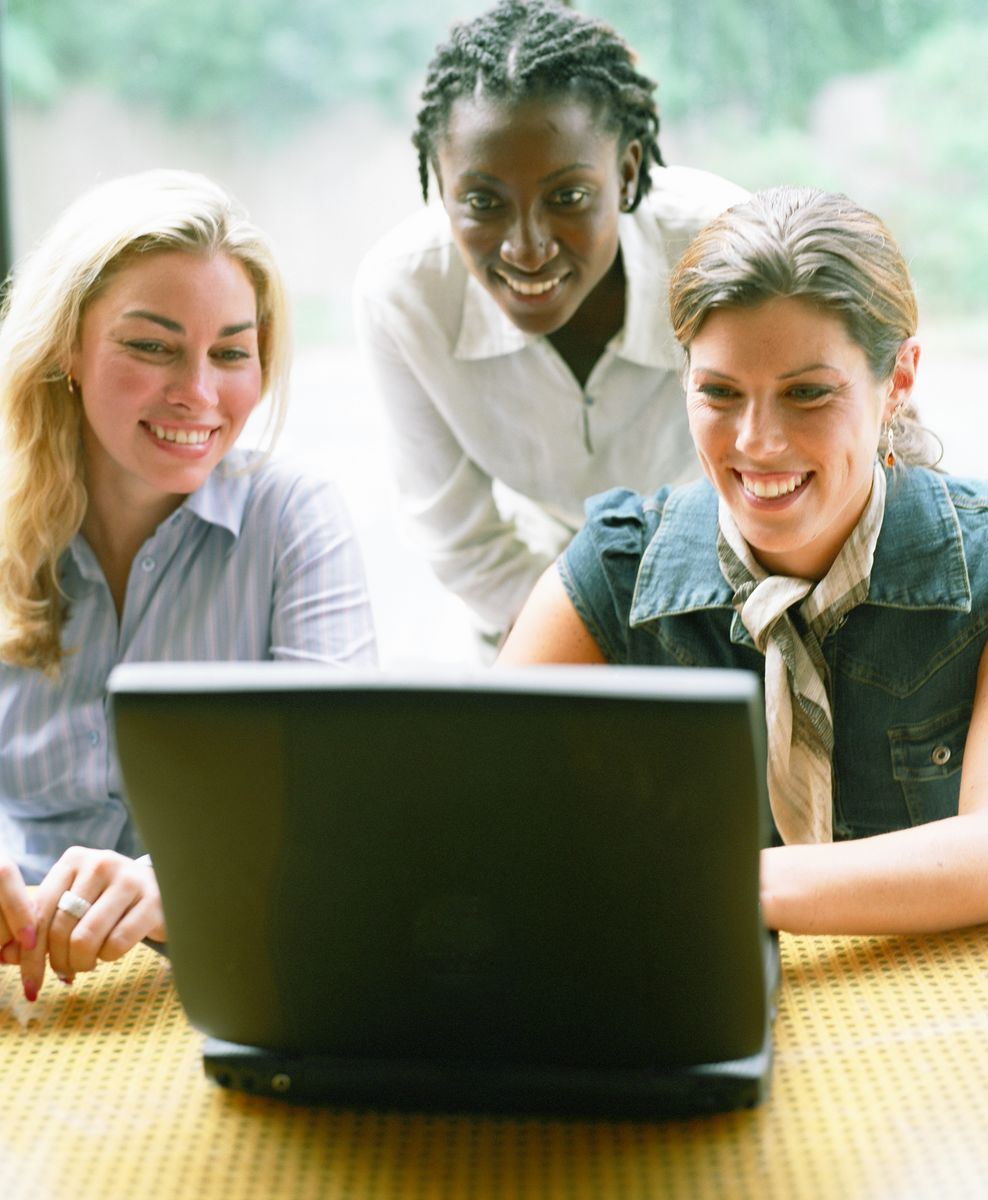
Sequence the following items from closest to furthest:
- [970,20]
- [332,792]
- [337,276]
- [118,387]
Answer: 1. [332,792]
2. [118,387]
3. [970,20]
4. [337,276]

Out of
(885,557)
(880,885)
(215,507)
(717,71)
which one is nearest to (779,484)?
(885,557)

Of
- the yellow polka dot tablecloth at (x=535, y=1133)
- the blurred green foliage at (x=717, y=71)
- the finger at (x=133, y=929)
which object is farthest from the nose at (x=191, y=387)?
the blurred green foliage at (x=717, y=71)

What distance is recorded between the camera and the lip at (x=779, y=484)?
51.4 inches

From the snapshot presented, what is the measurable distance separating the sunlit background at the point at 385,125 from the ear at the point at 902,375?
1.30 m

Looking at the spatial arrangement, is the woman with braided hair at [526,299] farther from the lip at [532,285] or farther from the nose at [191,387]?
the nose at [191,387]

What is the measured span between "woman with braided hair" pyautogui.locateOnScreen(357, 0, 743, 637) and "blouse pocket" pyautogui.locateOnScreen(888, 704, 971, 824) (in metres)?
0.42

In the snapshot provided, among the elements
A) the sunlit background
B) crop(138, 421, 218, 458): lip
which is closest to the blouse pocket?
crop(138, 421, 218, 458): lip

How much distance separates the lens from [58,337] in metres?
1.58

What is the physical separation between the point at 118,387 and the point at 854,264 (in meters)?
0.76

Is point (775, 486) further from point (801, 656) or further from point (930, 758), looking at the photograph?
point (930, 758)

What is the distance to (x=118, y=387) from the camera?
156cm

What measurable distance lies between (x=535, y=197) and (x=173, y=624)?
65 cm

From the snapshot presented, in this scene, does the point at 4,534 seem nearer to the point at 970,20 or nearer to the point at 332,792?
the point at 332,792

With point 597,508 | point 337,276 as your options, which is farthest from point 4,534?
point 337,276
